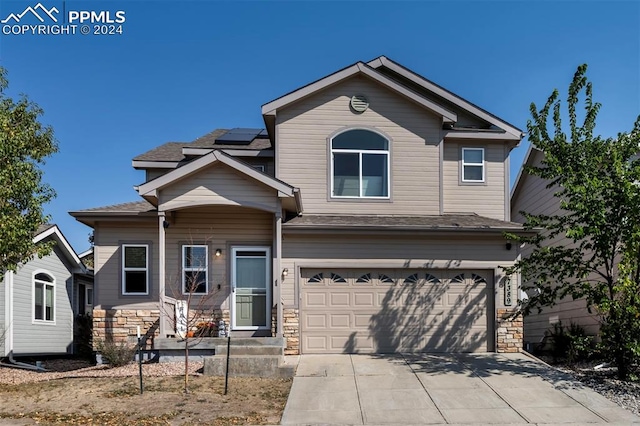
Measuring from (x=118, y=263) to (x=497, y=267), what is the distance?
894 cm

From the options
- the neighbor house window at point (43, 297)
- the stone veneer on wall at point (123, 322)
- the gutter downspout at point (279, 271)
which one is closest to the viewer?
the gutter downspout at point (279, 271)

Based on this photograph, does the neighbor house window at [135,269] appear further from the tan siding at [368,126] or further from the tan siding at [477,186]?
the tan siding at [477,186]

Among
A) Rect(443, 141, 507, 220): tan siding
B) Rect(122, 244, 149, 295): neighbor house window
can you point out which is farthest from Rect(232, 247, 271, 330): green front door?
Rect(443, 141, 507, 220): tan siding

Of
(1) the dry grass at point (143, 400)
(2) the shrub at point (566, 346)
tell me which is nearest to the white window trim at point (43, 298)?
(1) the dry grass at point (143, 400)

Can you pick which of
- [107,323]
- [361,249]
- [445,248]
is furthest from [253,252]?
[445,248]

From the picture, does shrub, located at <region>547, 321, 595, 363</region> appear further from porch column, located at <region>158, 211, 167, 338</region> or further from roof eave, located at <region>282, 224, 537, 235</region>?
porch column, located at <region>158, 211, 167, 338</region>

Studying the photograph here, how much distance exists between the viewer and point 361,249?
13445mm

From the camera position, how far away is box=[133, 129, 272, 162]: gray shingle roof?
15180 mm

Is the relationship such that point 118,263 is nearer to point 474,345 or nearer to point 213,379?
point 213,379

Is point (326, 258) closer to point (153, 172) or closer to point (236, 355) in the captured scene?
point (236, 355)

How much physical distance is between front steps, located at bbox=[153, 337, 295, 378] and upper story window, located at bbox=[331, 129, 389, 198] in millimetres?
4402

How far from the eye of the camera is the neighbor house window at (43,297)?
17438 millimetres

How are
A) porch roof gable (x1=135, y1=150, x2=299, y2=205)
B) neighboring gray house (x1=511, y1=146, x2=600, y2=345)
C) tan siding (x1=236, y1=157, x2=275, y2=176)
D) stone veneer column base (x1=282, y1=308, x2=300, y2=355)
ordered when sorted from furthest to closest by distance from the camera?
1. tan siding (x1=236, y1=157, x2=275, y2=176)
2. neighboring gray house (x1=511, y1=146, x2=600, y2=345)
3. stone veneer column base (x1=282, y1=308, x2=300, y2=355)
4. porch roof gable (x1=135, y1=150, x2=299, y2=205)

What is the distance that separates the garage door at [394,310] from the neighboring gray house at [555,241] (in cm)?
270
